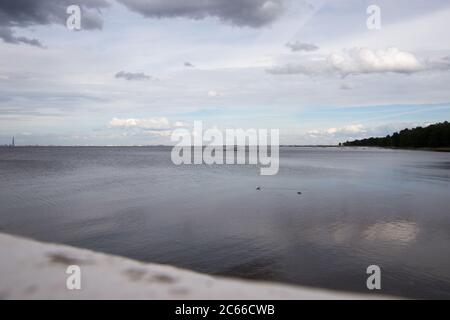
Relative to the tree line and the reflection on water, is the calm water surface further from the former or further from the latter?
the tree line

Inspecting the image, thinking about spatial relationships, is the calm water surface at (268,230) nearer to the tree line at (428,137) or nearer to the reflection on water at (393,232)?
the reflection on water at (393,232)

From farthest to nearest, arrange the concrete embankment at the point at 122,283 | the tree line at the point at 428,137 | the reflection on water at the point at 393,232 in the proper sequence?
the tree line at the point at 428,137, the reflection on water at the point at 393,232, the concrete embankment at the point at 122,283

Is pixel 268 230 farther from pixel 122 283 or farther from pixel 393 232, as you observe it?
pixel 122 283

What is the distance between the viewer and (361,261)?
10.9m

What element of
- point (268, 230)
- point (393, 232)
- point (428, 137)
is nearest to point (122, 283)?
point (268, 230)

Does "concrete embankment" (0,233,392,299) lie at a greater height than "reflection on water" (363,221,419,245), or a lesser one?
greater

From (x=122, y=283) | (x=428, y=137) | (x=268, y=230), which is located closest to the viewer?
(x=122, y=283)

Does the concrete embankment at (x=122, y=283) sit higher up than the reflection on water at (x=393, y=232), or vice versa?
the concrete embankment at (x=122, y=283)

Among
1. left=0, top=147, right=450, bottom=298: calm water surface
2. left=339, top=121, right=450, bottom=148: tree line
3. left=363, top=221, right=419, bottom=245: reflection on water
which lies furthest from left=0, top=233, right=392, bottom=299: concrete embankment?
left=339, top=121, right=450, bottom=148: tree line

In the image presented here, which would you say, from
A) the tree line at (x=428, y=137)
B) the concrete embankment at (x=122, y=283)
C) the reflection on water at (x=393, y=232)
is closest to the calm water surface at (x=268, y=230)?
the reflection on water at (x=393, y=232)

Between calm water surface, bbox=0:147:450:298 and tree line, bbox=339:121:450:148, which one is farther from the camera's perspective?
tree line, bbox=339:121:450:148

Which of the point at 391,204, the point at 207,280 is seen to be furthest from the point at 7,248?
the point at 391,204

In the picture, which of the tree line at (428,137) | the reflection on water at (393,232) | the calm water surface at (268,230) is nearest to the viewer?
the calm water surface at (268,230)
